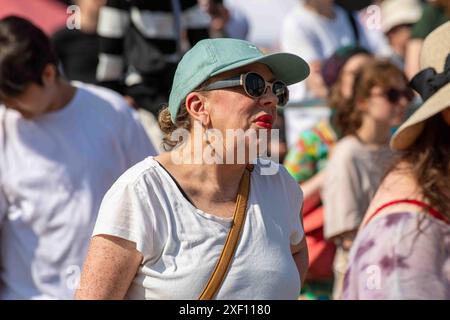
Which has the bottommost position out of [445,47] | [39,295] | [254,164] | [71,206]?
[39,295]

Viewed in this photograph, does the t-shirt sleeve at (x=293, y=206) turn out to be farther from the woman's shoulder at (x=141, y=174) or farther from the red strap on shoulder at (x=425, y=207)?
the woman's shoulder at (x=141, y=174)

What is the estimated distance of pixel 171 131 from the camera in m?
4.07

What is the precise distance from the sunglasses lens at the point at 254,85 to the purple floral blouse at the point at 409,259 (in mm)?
692

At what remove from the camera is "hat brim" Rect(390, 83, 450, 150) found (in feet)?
13.9

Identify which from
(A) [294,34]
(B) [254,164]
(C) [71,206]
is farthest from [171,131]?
(A) [294,34]

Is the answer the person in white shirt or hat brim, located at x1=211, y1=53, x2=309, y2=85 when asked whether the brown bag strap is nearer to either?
hat brim, located at x1=211, y1=53, x2=309, y2=85

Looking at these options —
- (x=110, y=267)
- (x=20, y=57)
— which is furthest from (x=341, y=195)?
(x=110, y=267)

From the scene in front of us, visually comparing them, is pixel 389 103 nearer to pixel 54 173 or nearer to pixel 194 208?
pixel 54 173

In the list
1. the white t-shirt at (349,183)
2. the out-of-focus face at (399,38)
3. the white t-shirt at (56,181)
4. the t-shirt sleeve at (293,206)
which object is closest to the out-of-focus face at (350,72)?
the white t-shirt at (349,183)

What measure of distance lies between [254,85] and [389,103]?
314 centimetres

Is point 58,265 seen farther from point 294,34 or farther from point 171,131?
point 294,34

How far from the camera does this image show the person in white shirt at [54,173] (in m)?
5.88

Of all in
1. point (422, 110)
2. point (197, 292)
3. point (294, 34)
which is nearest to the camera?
point (197, 292)
